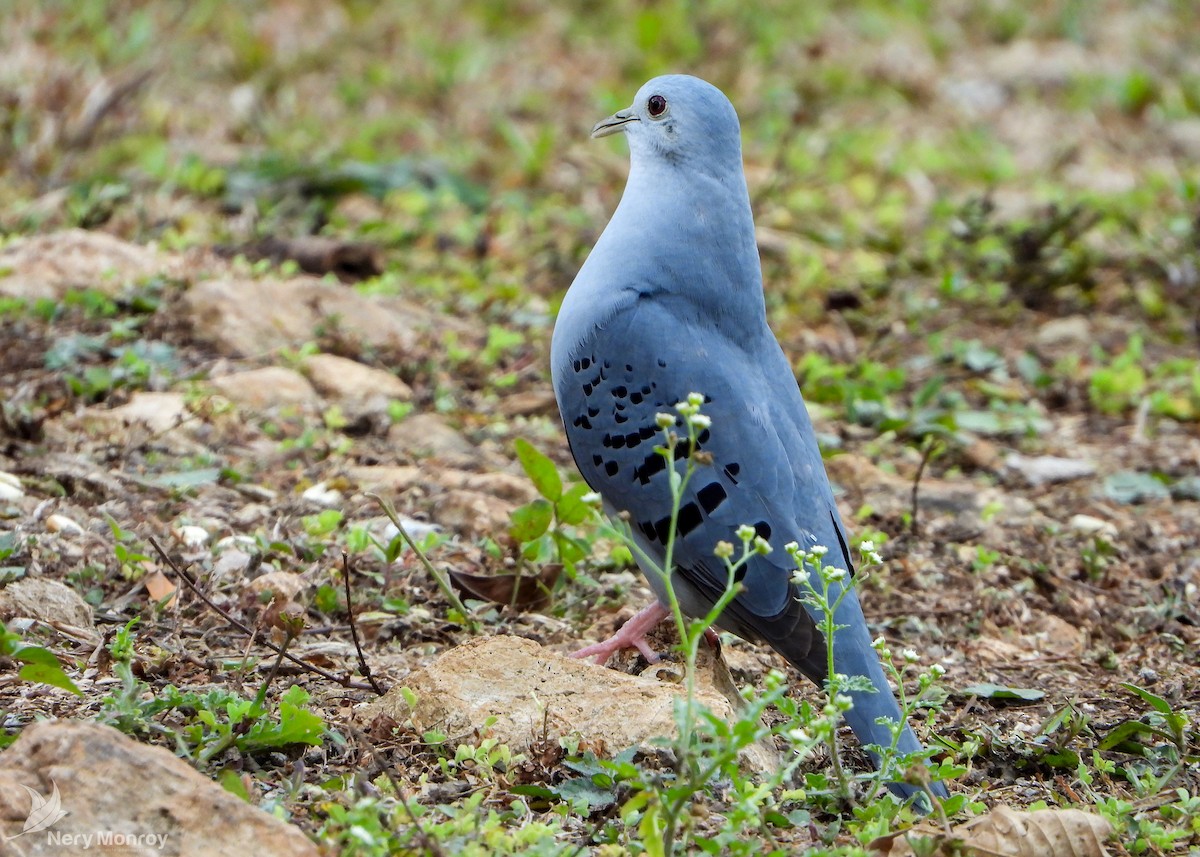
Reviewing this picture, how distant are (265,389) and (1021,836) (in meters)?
3.20

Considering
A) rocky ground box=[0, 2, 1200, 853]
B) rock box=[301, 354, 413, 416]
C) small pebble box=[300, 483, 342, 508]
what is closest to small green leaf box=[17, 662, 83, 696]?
rocky ground box=[0, 2, 1200, 853]

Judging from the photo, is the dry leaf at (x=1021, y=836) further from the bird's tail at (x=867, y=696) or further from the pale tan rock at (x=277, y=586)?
the pale tan rock at (x=277, y=586)

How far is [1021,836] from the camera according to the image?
2688 mm

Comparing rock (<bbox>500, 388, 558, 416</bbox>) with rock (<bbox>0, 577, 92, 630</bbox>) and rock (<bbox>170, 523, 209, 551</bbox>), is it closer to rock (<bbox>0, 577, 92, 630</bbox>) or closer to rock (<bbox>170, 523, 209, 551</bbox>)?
rock (<bbox>170, 523, 209, 551</bbox>)

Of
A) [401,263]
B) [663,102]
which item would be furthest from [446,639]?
[401,263]

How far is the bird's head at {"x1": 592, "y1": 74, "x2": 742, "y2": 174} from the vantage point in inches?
157

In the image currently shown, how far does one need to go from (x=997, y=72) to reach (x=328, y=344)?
6.44 m

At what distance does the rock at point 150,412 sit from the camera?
4703 mm

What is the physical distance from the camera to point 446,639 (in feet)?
12.5

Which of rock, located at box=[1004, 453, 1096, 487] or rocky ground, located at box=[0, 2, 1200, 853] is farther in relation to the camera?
rock, located at box=[1004, 453, 1096, 487]

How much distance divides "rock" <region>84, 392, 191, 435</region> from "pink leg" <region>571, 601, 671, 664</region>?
1782mm

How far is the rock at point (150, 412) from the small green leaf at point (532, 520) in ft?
4.42

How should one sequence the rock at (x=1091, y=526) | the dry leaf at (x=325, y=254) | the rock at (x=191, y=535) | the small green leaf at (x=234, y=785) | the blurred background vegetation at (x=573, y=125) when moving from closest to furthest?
the small green leaf at (x=234, y=785), the rock at (x=191, y=535), the rock at (x=1091, y=526), the dry leaf at (x=325, y=254), the blurred background vegetation at (x=573, y=125)

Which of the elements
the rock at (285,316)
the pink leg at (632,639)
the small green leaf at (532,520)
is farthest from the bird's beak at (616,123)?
the rock at (285,316)
